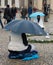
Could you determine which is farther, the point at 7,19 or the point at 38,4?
the point at 38,4

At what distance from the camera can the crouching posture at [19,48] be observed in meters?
10.0

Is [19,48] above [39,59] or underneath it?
above

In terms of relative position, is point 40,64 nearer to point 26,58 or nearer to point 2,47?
point 26,58

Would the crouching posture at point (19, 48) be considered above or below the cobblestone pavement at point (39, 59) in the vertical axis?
above

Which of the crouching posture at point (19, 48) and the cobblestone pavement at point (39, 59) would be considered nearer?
the cobblestone pavement at point (39, 59)

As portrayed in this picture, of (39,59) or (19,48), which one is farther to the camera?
(39,59)

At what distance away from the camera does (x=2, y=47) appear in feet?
41.6

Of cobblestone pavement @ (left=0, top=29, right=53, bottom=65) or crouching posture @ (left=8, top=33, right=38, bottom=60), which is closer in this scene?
cobblestone pavement @ (left=0, top=29, right=53, bottom=65)

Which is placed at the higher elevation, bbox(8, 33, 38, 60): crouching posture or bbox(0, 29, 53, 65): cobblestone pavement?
bbox(8, 33, 38, 60): crouching posture

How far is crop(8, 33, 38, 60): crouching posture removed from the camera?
10.0 m

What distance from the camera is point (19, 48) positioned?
33.1 ft

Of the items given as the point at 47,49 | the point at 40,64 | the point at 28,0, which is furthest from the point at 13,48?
the point at 28,0

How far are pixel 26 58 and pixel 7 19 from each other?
1223 cm

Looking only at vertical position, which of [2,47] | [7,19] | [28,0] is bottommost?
[28,0]
